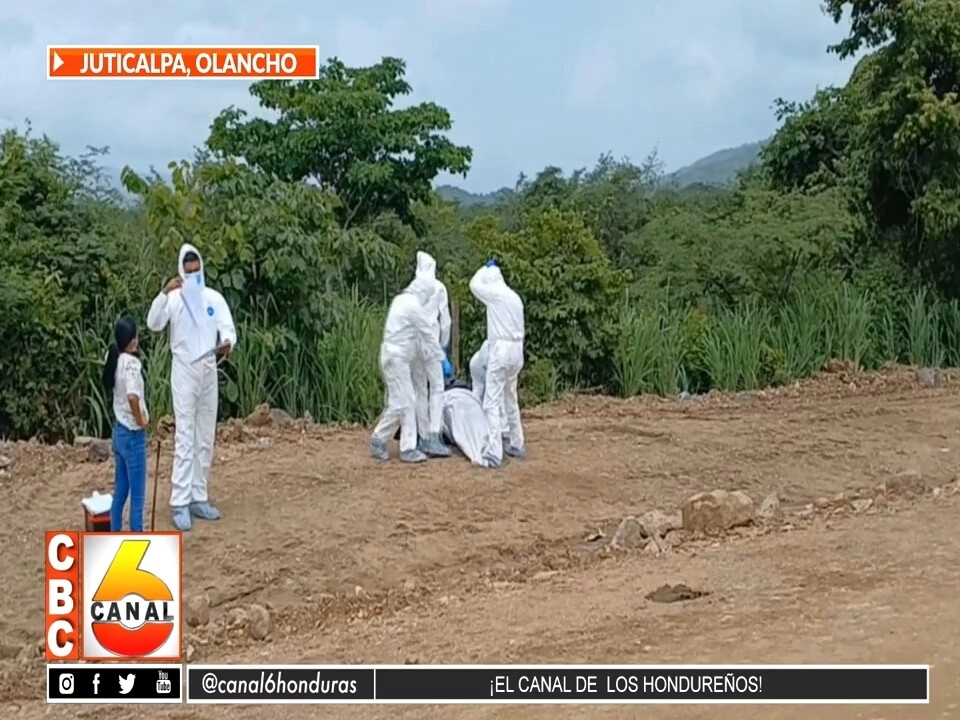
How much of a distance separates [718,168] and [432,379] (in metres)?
37.5

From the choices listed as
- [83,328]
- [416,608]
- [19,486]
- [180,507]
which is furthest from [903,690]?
[83,328]

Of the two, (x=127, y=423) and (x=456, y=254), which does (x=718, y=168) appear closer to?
(x=456, y=254)

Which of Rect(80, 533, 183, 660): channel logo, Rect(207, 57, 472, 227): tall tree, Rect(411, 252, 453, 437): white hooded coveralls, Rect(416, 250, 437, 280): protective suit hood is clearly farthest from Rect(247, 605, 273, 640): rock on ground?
Rect(207, 57, 472, 227): tall tree

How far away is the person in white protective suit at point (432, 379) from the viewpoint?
427 inches

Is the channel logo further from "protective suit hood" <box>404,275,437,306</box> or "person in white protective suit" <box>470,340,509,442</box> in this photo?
"person in white protective suit" <box>470,340,509,442</box>

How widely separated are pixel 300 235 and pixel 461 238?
23.1ft

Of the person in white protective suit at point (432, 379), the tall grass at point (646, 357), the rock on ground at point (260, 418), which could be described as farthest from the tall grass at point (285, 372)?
the tall grass at point (646, 357)

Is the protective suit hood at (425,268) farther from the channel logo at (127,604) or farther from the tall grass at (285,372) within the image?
the channel logo at (127,604)

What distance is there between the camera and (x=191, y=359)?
9.12 metres

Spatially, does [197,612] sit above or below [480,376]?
below

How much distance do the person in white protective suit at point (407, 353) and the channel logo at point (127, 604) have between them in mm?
3906

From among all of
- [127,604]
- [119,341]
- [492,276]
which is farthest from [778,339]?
[127,604]

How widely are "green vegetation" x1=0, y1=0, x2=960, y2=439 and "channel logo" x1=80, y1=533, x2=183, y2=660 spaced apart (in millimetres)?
4730

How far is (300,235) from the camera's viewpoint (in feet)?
42.2
